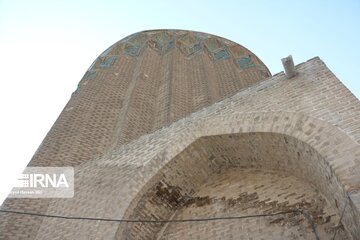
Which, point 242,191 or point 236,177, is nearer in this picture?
point 242,191

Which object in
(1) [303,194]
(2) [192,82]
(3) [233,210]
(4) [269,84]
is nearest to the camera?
(1) [303,194]

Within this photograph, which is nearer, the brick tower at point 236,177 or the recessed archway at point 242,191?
the brick tower at point 236,177

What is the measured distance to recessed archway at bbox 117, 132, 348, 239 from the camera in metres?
4.23

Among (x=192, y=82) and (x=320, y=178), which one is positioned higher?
(x=192, y=82)

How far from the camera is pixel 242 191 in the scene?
510 centimetres

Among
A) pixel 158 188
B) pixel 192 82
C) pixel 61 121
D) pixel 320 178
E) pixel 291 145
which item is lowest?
pixel 320 178

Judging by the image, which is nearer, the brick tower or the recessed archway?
the brick tower

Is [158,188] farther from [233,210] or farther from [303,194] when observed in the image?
[303,194]

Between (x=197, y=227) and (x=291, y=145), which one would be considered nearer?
(x=291, y=145)

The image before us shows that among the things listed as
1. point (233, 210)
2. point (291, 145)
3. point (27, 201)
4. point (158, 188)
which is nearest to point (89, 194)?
point (158, 188)

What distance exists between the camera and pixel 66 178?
6242mm

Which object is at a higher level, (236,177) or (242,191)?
(236,177)

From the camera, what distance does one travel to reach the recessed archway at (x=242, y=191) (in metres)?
4.23

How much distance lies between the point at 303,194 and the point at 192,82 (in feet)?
24.0
